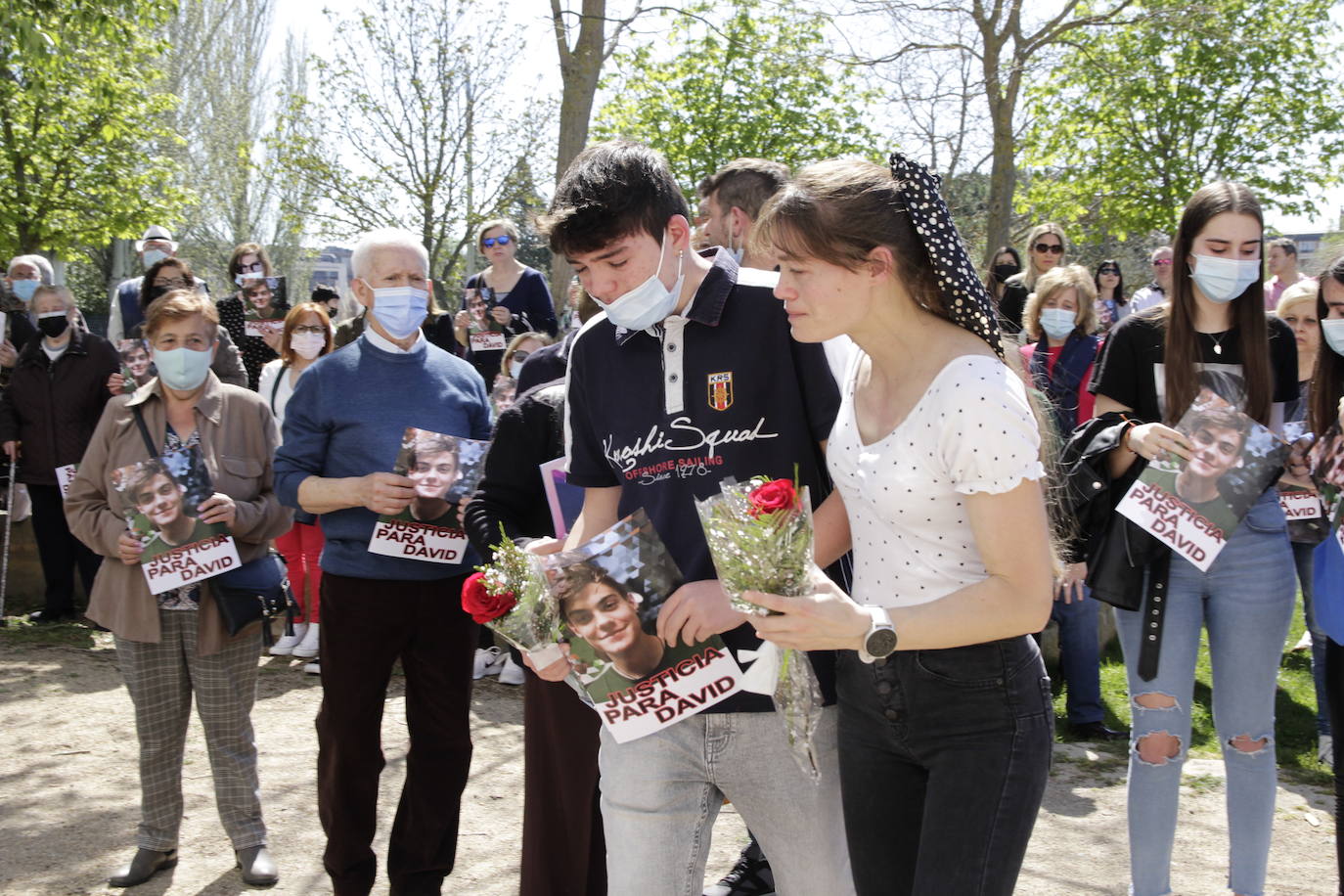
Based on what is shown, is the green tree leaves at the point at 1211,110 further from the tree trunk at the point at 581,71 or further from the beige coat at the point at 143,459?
the beige coat at the point at 143,459

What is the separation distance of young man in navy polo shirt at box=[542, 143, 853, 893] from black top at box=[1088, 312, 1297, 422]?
175cm

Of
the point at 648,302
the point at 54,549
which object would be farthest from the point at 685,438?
the point at 54,549

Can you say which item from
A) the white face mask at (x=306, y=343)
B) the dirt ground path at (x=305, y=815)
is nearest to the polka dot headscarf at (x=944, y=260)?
the dirt ground path at (x=305, y=815)

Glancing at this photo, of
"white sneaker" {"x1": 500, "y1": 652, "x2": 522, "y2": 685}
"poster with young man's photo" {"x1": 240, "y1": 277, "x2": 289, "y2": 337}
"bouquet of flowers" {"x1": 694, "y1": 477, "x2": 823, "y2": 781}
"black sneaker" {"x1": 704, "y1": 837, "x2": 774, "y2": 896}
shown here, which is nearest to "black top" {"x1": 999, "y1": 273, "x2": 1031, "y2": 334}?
"white sneaker" {"x1": 500, "y1": 652, "x2": 522, "y2": 685}

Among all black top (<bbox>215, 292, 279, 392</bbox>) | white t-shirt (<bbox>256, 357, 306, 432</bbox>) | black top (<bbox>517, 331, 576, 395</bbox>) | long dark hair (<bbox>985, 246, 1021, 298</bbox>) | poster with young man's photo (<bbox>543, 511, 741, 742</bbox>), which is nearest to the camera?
poster with young man's photo (<bbox>543, 511, 741, 742</bbox>)

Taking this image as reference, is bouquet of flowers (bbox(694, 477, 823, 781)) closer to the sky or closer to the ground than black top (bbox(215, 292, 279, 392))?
closer to the ground

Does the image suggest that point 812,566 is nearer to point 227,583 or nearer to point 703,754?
point 703,754

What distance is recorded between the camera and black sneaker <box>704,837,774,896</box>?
4.50 m

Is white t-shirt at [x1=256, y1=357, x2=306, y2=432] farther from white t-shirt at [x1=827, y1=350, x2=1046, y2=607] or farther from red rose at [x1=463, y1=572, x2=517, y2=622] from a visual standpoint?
white t-shirt at [x1=827, y1=350, x2=1046, y2=607]

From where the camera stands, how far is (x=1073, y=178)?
2300 centimetres

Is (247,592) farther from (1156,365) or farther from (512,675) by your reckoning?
(1156,365)

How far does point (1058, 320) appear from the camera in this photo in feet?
23.5

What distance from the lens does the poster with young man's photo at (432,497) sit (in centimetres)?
397

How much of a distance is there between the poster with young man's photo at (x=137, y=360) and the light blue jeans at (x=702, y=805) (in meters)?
6.46
